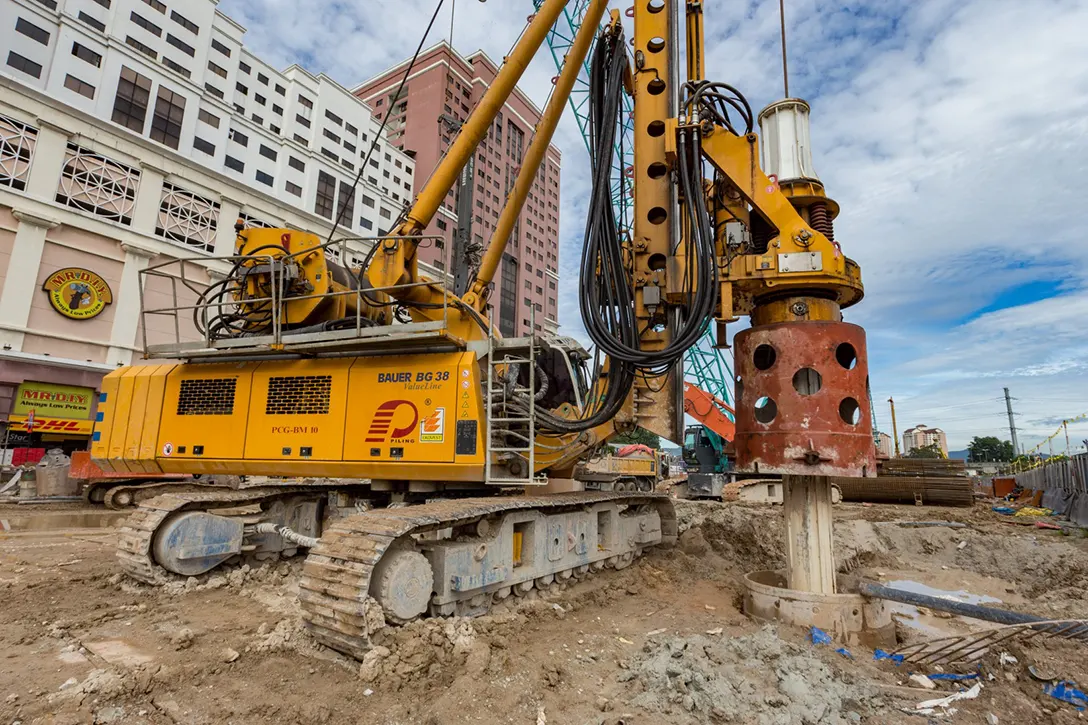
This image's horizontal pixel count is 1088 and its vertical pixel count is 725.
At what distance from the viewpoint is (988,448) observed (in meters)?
84.4

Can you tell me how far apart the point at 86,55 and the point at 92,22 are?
87.7 inches

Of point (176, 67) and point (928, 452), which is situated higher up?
point (176, 67)

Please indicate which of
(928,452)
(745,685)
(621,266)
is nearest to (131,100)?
(621,266)

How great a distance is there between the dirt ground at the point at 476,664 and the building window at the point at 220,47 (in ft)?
117

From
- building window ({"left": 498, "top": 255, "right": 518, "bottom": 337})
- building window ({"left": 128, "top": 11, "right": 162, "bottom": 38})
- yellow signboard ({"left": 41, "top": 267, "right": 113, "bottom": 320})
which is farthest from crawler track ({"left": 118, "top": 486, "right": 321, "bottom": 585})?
building window ({"left": 498, "top": 255, "right": 518, "bottom": 337})

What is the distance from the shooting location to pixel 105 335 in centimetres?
2459

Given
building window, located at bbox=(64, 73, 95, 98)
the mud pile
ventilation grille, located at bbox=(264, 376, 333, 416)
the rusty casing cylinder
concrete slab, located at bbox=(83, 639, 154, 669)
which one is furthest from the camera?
building window, located at bbox=(64, 73, 95, 98)

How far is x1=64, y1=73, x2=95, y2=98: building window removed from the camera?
2536 cm

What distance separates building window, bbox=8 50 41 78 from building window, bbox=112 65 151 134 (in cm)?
272

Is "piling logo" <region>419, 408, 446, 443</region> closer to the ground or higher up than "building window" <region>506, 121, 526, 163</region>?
closer to the ground

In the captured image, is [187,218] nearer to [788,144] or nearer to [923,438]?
[788,144]

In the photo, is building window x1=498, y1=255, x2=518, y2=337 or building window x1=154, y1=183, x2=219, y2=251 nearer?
building window x1=154, y1=183, x2=219, y2=251

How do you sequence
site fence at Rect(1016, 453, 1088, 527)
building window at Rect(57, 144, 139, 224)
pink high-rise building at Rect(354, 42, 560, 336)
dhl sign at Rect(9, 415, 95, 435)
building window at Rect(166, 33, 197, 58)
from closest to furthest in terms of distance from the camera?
1. site fence at Rect(1016, 453, 1088, 527)
2. dhl sign at Rect(9, 415, 95, 435)
3. building window at Rect(57, 144, 139, 224)
4. building window at Rect(166, 33, 197, 58)
5. pink high-rise building at Rect(354, 42, 560, 336)

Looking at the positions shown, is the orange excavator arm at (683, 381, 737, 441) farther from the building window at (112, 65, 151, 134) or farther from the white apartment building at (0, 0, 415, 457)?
the building window at (112, 65, 151, 134)
